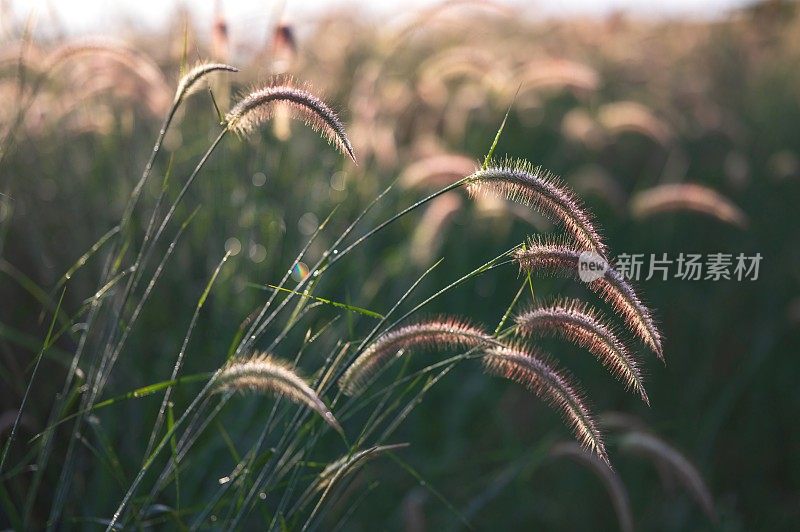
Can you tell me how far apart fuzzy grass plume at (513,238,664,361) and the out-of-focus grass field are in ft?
3.54

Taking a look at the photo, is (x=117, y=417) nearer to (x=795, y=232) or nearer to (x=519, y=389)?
(x=519, y=389)

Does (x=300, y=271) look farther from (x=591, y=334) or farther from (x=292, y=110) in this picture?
(x=591, y=334)

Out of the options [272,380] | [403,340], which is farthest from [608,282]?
[272,380]

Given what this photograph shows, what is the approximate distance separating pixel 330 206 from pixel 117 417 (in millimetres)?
1375

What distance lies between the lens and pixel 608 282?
1554mm

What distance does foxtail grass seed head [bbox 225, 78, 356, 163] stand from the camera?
163 cm

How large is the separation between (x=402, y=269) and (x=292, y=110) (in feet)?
6.27

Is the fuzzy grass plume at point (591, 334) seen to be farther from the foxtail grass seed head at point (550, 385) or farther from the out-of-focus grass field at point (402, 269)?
the out-of-focus grass field at point (402, 269)

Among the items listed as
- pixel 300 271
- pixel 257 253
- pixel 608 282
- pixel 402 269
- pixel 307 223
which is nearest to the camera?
pixel 608 282

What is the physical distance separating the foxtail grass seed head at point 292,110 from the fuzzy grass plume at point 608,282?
37cm

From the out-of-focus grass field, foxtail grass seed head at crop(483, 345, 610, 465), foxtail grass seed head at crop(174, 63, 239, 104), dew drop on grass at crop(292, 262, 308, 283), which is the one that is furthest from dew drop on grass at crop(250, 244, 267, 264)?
foxtail grass seed head at crop(483, 345, 610, 465)

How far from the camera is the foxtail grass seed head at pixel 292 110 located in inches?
64.0

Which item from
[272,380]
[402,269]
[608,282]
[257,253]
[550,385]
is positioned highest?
[402,269]

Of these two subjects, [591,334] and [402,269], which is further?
[402,269]
